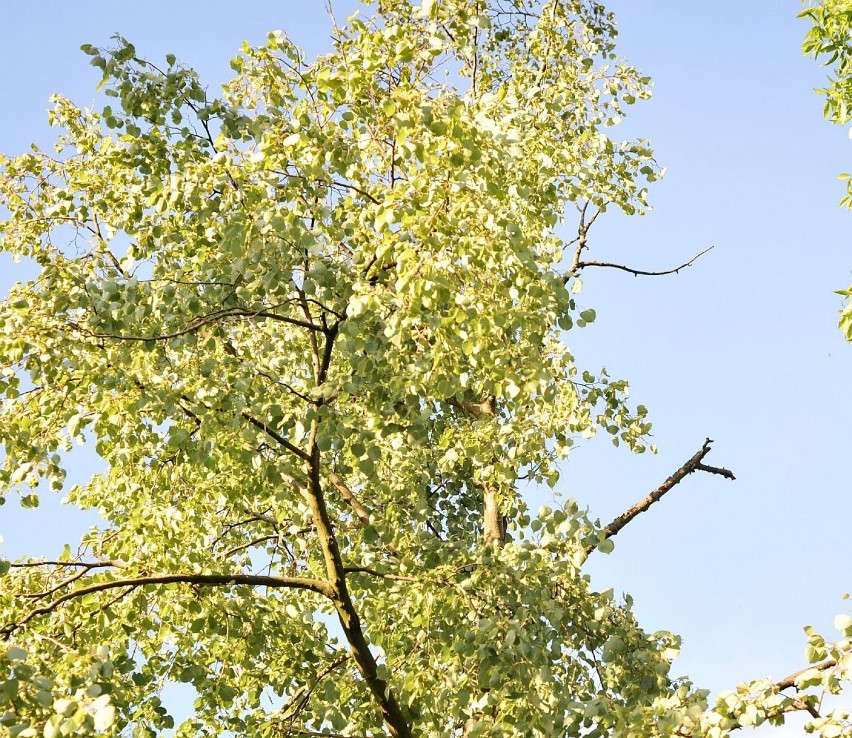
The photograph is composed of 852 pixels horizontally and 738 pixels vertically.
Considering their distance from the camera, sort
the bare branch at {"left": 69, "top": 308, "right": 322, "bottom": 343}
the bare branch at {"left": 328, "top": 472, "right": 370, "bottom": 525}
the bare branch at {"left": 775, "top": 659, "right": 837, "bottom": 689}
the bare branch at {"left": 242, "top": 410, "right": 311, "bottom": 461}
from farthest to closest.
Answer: the bare branch at {"left": 328, "top": 472, "right": 370, "bottom": 525} → the bare branch at {"left": 242, "top": 410, "right": 311, "bottom": 461} → the bare branch at {"left": 69, "top": 308, "right": 322, "bottom": 343} → the bare branch at {"left": 775, "top": 659, "right": 837, "bottom": 689}

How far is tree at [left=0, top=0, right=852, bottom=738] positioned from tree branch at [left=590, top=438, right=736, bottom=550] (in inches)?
74.8

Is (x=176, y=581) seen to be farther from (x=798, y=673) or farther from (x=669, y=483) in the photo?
(x=669, y=483)

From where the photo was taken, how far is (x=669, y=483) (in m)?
13.9

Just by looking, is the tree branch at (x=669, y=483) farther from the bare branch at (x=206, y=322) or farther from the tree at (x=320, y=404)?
the bare branch at (x=206, y=322)

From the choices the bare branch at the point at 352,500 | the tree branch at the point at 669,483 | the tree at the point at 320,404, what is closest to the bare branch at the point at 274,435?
the tree at the point at 320,404

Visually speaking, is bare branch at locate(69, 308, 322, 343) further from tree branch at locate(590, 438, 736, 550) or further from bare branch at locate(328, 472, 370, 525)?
tree branch at locate(590, 438, 736, 550)

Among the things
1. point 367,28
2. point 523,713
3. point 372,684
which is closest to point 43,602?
point 372,684

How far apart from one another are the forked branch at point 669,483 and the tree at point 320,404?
190 cm

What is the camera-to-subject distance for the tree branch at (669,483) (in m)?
13.6

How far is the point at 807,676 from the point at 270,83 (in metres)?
7.45

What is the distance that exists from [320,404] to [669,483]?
690cm

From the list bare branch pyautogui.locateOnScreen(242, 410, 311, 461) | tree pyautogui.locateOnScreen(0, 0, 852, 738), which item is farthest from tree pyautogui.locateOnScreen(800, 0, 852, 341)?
bare branch pyautogui.locateOnScreen(242, 410, 311, 461)

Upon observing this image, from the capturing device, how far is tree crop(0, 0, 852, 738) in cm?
805

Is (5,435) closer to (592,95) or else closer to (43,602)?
(43,602)
